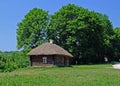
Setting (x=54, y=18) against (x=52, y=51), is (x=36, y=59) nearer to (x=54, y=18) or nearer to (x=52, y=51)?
(x=52, y=51)

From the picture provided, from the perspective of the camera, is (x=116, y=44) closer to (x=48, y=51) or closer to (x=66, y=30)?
(x=66, y=30)

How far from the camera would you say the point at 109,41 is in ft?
299

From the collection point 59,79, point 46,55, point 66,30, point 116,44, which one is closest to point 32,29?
point 66,30

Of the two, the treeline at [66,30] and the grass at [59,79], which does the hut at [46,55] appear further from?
the grass at [59,79]

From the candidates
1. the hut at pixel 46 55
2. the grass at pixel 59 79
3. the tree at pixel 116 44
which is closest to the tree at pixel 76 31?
the tree at pixel 116 44

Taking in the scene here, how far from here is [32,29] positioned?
7750 cm

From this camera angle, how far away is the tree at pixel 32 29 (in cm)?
7750

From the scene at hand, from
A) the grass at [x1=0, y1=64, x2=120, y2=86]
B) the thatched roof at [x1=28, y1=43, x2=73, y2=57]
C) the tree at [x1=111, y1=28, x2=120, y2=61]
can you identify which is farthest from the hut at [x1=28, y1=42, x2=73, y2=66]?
the tree at [x1=111, y1=28, x2=120, y2=61]

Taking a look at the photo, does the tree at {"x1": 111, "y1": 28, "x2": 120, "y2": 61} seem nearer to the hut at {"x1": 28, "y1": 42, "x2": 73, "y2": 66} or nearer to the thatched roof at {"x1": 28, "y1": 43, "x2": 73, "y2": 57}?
the hut at {"x1": 28, "y1": 42, "x2": 73, "y2": 66}

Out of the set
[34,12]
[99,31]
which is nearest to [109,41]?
[99,31]

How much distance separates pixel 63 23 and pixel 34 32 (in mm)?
6714

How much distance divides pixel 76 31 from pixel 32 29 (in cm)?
972

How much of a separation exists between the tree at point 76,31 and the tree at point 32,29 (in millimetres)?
1805

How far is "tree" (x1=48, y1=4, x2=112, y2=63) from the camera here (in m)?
76.7
